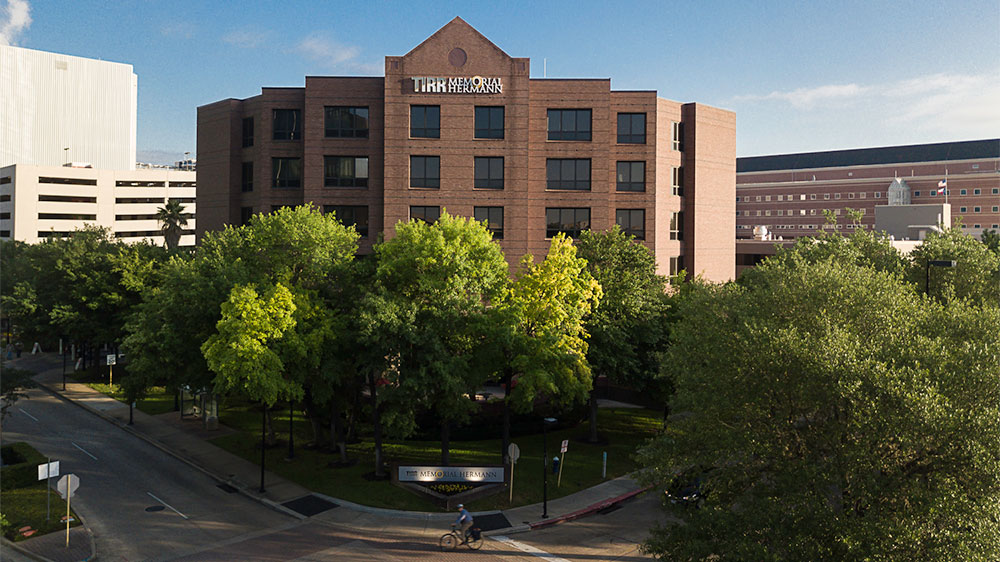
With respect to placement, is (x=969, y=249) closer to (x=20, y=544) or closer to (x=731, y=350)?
(x=731, y=350)

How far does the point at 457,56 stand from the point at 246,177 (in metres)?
21.2

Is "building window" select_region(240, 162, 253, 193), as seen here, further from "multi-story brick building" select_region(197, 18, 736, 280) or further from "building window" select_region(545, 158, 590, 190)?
"building window" select_region(545, 158, 590, 190)

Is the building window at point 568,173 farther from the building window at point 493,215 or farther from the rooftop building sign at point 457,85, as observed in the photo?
the rooftop building sign at point 457,85

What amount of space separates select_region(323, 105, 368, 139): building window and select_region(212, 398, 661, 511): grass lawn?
21.5m

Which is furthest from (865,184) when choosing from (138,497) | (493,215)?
(138,497)

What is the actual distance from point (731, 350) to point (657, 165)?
3724 cm

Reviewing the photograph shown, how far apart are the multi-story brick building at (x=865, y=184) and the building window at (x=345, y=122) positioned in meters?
94.8

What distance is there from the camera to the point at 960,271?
3769 centimetres

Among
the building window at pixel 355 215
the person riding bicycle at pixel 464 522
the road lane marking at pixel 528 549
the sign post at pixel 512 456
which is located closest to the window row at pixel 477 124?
the building window at pixel 355 215

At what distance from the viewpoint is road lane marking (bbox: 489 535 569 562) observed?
24.7 m

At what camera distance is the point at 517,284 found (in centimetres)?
3350

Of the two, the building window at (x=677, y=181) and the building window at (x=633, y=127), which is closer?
the building window at (x=633, y=127)

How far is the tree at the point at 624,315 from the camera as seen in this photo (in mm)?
35844

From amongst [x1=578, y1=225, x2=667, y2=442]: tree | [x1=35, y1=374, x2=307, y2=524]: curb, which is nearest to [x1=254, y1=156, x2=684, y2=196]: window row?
[x1=578, y1=225, x2=667, y2=442]: tree
